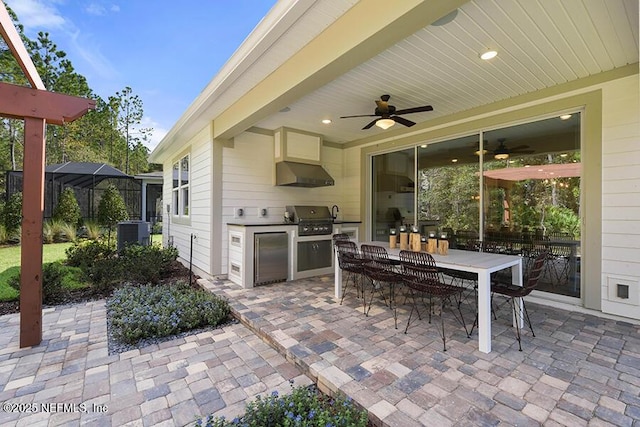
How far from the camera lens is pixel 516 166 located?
4.29 m

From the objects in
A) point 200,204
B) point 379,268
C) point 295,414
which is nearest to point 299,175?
point 200,204

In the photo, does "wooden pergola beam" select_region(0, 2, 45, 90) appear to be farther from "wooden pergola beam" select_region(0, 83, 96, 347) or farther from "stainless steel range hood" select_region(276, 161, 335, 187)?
"stainless steel range hood" select_region(276, 161, 335, 187)

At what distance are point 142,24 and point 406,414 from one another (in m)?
9.64

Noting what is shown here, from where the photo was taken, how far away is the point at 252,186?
5574mm

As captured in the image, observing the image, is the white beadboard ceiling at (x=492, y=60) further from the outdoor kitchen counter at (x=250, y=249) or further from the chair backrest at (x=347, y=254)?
the chair backrest at (x=347, y=254)

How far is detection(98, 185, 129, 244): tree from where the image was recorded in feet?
34.4

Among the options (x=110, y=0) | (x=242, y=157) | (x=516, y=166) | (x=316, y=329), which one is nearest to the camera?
(x=316, y=329)

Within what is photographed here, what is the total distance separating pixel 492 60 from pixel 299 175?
3.34 m

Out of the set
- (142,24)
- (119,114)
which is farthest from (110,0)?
(119,114)

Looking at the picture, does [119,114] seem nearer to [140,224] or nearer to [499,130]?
[140,224]

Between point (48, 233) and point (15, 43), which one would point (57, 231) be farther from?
point (15, 43)

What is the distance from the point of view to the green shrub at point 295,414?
1.61 meters

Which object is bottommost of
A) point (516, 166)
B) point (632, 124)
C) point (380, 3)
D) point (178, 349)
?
point (178, 349)

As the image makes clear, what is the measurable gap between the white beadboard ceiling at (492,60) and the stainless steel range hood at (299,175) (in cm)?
118
